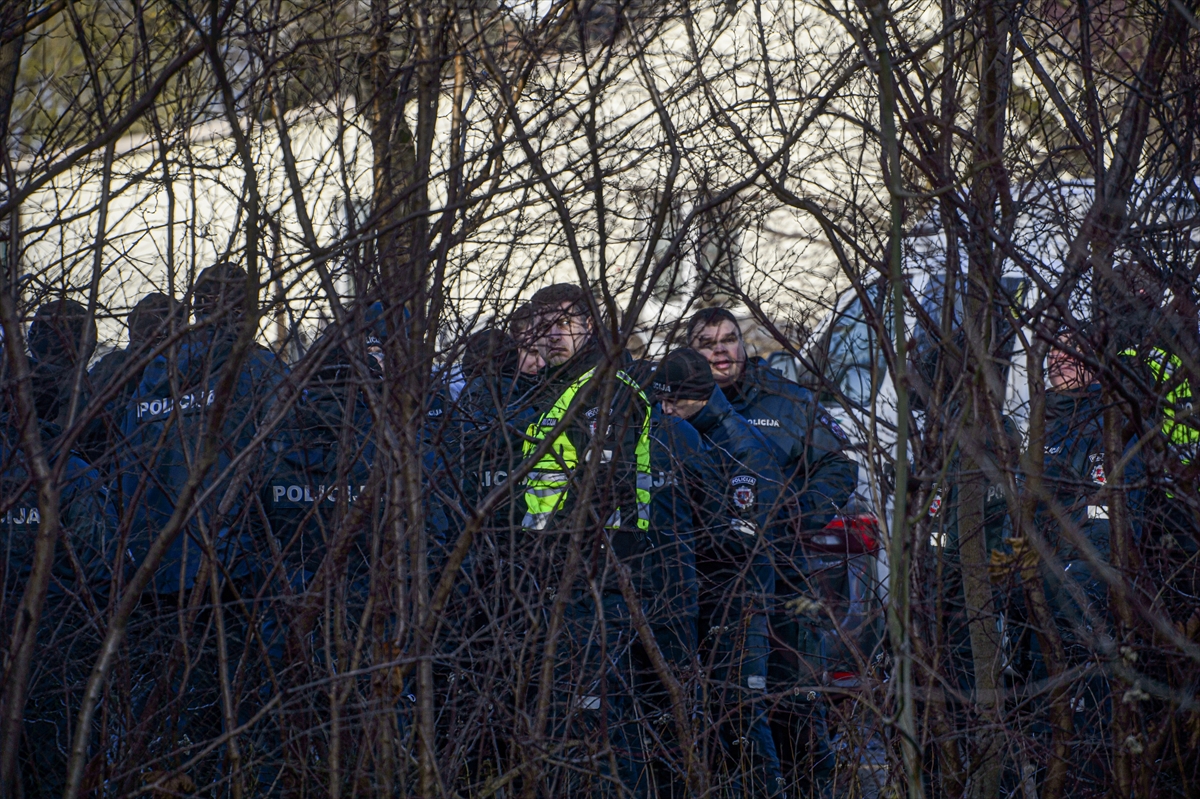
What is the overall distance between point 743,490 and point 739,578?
2.73 ft

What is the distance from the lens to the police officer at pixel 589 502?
3.11 metres

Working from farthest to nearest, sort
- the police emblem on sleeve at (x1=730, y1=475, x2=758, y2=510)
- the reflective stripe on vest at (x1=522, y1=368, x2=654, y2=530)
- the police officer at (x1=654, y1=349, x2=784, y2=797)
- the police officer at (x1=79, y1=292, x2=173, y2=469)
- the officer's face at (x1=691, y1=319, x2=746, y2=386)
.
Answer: the officer's face at (x1=691, y1=319, x2=746, y2=386), the police emblem on sleeve at (x1=730, y1=475, x2=758, y2=510), the police officer at (x1=654, y1=349, x2=784, y2=797), the police officer at (x1=79, y1=292, x2=173, y2=469), the reflective stripe on vest at (x1=522, y1=368, x2=654, y2=530)

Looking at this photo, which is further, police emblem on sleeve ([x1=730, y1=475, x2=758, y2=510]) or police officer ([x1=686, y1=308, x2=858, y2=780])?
police emblem on sleeve ([x1=730, y1=475, x2=758, y2=510])

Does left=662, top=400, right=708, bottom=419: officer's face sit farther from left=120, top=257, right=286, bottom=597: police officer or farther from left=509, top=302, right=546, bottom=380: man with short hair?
left=120, top=257, right=286, bottom=597: police officer

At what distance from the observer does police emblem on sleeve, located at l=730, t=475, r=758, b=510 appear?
14.0 feet

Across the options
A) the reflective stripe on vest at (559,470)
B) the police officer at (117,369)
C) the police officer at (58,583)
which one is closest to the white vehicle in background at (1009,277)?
the reflective stripe on vest at (559,470)

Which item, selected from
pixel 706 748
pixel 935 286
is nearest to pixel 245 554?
pixel 706 748

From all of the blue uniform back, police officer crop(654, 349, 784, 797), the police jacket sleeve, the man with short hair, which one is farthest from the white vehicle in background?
the blue uniform back

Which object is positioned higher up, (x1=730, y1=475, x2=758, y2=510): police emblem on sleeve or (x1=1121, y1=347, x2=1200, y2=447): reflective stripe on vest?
(x1=1121, y1=347, x2=1200, y2=447): reflective stripe on vest

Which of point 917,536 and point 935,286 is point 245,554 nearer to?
point 917,536

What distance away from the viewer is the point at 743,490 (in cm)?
447

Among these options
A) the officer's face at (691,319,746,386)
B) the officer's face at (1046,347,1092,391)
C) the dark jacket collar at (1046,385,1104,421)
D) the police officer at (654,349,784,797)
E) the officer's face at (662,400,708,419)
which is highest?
the officer's face at (691,319,746,386)

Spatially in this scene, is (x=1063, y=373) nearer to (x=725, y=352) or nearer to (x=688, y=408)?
(x=725, y=352)

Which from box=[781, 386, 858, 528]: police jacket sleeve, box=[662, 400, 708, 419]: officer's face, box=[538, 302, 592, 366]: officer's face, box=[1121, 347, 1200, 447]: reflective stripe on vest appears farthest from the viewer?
box=[662, 400, 708, 419]: officer's face
